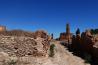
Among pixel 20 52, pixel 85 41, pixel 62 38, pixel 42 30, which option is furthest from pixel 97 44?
pixel 62 38

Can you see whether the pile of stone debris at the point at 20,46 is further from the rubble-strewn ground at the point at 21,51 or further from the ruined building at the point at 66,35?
the ruined building at the point at 66,35

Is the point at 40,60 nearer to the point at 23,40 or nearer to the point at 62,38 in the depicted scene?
the point at 23,40

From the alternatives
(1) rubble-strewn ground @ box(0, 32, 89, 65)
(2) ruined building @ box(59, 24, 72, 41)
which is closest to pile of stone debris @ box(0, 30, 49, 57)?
(1) rubble-strewn ground @ box(0, 32, 89, 65)

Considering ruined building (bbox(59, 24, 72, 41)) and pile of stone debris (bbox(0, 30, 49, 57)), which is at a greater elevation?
ruined building (bbox(59, 24, 72, 41))

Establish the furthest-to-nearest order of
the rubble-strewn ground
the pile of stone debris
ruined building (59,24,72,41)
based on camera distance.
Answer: ruined building (59,24,72,41)
the pile of stone debris
the rubble-strewn ground

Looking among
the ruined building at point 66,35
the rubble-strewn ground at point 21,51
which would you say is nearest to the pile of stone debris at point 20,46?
the rubble-strewn ground at point 21,51

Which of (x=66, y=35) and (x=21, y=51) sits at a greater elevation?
(x=66, y=35)

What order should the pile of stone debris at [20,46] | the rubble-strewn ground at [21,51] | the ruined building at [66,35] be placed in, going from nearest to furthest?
1. the rubble-strewn ground at [21,51]
2. the pile of stone debris at [20,46]
3. the ruined building at [66,35]

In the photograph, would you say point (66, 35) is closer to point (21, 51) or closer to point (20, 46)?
point (20, 46)

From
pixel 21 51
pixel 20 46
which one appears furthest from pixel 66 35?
pixel 21 51

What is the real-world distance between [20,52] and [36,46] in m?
1.60

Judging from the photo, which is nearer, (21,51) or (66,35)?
(21,51)

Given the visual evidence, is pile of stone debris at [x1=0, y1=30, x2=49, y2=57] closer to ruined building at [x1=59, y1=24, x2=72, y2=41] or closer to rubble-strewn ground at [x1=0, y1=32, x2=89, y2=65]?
rubble-strewn ground at [x1=0, y1=32, x2=89, y2=65]

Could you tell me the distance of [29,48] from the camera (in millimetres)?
20031
